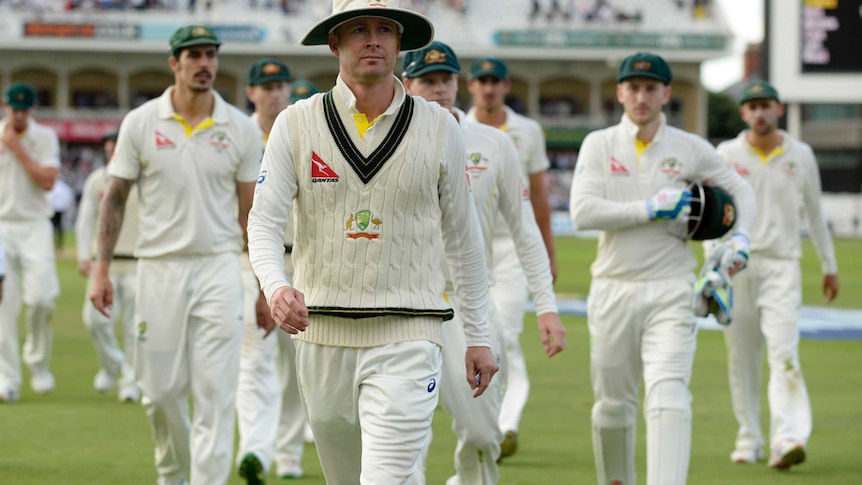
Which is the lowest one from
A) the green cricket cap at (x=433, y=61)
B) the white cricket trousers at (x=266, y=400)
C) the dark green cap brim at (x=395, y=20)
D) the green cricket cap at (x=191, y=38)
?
the white cricket trousers at (x=266, y=400)

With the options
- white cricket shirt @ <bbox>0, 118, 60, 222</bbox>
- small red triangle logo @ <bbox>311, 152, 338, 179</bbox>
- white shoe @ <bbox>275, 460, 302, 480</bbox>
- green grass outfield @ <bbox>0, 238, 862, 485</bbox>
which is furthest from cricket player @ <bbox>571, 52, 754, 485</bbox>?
white cricket shirt @ <bbox>0, 118, 60, 222</bbox>

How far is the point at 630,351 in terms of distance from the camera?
24.8 ft

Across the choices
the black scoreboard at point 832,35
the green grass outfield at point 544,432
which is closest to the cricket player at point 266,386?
the green grass outfield at point 544,432

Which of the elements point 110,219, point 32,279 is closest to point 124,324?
point 32,279

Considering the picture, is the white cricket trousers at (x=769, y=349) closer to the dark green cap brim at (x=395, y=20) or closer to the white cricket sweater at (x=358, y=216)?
the white cricket sweater at (x=358, y=216)

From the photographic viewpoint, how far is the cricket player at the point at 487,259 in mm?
6723

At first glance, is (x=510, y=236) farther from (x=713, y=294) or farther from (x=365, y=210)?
(x=365, y=210)

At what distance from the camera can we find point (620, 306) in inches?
298

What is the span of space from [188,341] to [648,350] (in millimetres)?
2488

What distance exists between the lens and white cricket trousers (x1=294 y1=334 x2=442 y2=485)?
4934mm

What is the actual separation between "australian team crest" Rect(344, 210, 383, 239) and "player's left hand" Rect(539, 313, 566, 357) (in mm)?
1658

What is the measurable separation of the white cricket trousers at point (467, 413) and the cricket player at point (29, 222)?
6.73 meters

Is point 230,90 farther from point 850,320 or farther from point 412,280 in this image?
point 412,280

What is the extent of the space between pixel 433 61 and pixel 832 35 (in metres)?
25.5
